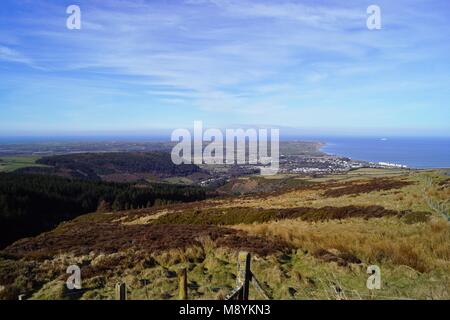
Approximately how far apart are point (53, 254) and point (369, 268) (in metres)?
11.8

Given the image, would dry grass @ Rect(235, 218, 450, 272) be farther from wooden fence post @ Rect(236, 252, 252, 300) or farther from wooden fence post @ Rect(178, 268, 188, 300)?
wooden fence post @ Rect(178, 268, 188, 300)

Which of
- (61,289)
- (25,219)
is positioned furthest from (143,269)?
(25,219)

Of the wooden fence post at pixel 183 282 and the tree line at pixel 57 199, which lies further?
the tree line at pixel 57 199

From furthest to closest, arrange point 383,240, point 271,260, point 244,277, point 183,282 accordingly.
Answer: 1. point 383,240
2. point 271,260
3. point 244,277
4. point 183,282

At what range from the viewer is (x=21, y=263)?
12.3m

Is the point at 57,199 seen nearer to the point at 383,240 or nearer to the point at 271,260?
the point at 271,260

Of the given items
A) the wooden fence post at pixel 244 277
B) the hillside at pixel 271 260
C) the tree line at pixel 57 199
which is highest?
the wooden fence post at pixel 244 277

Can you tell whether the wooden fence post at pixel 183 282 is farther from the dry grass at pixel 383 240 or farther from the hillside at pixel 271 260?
the dry grass at pixel 383 240

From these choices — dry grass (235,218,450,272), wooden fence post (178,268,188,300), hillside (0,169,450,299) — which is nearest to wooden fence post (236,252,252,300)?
wooden fence post (178,268,188,300)

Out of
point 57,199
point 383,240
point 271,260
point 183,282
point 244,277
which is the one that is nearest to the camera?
point 183,282

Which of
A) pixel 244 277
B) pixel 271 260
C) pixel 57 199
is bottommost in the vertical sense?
pixel 57 199

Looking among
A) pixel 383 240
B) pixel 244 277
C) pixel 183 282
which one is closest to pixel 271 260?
pixel 383 240

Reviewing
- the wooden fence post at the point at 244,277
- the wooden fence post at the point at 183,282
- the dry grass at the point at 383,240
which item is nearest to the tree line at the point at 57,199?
the dry grass at the point at 383,240
